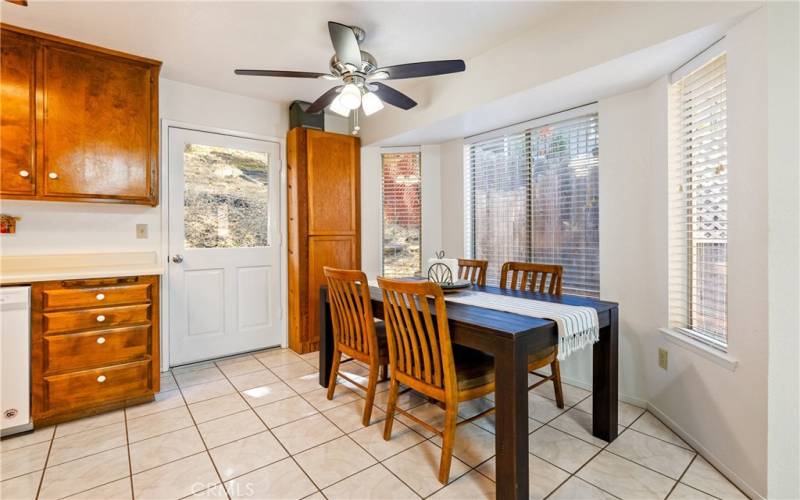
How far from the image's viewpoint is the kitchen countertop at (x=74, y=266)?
7.27 feet

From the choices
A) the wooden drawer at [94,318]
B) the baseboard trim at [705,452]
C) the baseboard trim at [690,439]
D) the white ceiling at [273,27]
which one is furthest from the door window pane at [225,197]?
the baseboard trim at [705,452]

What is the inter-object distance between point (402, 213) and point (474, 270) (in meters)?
1.27

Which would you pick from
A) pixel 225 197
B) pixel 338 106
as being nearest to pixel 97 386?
pixel 225 197

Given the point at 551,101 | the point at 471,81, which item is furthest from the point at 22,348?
the point at 551,101

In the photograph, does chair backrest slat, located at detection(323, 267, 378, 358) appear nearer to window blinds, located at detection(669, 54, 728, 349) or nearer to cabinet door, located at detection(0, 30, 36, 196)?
window blinds, located at detection(669, 54, 728, 349)

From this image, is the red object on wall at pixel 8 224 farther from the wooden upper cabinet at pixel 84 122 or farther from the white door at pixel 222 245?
the white door at pixel 222 245

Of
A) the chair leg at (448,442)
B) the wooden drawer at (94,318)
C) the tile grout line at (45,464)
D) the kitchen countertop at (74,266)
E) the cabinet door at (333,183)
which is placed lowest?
the tile grout line at (45,464)

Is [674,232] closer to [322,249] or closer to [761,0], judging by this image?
[761,0]

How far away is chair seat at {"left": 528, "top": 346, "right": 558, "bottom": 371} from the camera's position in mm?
2080

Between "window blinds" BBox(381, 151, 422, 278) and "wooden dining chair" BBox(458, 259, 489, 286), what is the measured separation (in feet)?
2.89

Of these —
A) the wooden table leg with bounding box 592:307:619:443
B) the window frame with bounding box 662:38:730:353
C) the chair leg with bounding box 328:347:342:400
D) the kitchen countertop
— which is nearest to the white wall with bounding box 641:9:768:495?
the window frame with bounding box 662:38:730:353

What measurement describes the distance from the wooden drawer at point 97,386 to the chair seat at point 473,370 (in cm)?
213

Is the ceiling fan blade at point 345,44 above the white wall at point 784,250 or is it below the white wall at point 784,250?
above

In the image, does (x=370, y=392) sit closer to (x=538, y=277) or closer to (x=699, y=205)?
(x=538, y=277)
